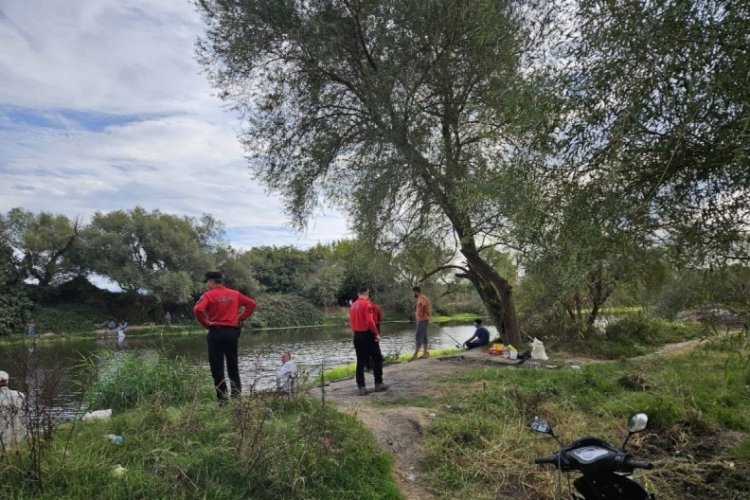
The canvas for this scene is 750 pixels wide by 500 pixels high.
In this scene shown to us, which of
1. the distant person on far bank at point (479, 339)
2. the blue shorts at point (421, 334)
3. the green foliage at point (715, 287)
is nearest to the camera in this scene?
the green foliage at point (715, 287)

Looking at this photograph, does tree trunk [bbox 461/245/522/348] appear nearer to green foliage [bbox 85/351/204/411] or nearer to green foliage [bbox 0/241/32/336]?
green foliage [bbox 85/351/204/411]

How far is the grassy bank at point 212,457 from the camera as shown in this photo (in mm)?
4078

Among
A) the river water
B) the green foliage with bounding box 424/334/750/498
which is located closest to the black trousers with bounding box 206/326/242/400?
the river water

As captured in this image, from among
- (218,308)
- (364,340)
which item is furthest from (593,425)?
(218,308)

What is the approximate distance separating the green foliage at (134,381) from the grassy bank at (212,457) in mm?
858

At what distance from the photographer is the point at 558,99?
438cm

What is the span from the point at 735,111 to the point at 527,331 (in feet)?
51.6

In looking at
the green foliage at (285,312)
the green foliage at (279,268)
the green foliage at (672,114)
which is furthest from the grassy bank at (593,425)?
the green foliage at (279,268)

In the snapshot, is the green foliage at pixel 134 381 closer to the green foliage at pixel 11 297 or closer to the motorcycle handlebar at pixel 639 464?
the motorcycle handlebar at pixel 639 464

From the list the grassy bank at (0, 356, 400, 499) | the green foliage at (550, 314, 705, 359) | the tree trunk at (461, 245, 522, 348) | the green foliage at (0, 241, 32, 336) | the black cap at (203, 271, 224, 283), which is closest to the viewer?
the grassy bank at (0, 356, 400, 499)

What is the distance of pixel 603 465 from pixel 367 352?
19.0 ft

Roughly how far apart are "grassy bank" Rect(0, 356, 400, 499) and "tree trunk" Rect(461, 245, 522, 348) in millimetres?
8667

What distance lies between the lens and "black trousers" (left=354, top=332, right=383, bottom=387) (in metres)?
8.43

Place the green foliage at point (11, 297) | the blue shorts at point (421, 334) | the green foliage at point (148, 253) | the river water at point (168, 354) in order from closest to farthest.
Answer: the river water at point (168, 354), the blue shorts at point (421, 334), the green foliage at point (11, 297), the green foliage at point (148, 253)
